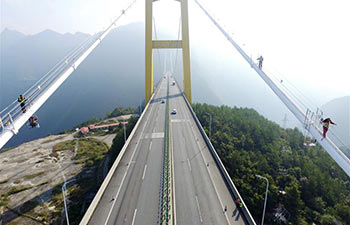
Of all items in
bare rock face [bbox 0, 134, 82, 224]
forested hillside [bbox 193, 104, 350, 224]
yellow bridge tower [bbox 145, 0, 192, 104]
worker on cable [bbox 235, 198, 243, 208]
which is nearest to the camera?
worker on cable [bbox 235, 198, 243, 208]

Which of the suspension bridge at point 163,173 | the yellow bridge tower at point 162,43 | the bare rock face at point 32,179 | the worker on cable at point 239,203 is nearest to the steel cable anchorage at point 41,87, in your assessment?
the suspension bridge at point 163,173

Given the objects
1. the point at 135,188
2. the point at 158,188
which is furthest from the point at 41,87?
the point at 158,188

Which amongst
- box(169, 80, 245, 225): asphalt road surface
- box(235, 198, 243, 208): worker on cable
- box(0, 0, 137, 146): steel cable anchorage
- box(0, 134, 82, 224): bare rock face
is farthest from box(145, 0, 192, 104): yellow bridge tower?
box(235, 198, 243, 208): worker on cable

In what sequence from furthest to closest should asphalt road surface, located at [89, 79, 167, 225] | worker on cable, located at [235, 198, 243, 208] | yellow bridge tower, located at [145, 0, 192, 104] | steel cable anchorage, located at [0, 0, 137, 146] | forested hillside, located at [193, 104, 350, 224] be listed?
yellow bridge tower, located at [145, 0, 192, 104], forested hillside, located at [193, 104, 350, 224], worker on cable, located at [235, 198, 243, 208], asphalt road surface, located at [89, 79, 167, 225], steel cable anchorage, located at [0, 0, 137, 146]

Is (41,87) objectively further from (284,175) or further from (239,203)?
(284,175)

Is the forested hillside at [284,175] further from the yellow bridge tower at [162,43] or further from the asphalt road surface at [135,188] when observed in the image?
the yellow bridge tower at [162,43]

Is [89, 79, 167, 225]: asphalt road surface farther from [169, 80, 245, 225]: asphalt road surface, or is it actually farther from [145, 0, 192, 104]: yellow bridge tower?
[145, 0, 192, 104]: yellow bridge tower

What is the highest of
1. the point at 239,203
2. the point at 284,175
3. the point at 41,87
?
the point at 41,87

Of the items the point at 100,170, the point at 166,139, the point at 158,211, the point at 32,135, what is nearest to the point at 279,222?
the point at 166,139

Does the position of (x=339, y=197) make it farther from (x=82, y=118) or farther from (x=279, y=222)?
(x=82, y=118)
